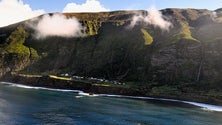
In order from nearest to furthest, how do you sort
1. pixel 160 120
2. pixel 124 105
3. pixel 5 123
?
pixel 5 123
pixel 160 120
pixel 124 105

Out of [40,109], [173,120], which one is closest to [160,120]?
[173,120]

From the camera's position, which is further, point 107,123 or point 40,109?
point 40,109

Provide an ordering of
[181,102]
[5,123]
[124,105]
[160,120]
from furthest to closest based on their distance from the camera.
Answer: [181,102], [124,105], [160,120], [5,123]

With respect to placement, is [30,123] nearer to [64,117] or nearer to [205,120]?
[64,117]

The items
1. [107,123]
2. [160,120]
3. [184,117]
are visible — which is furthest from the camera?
[184,117]

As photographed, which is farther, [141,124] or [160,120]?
[160,120]

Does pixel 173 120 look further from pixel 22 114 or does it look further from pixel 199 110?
pixel 22 114

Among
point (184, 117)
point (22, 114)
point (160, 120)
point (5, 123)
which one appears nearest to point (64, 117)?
point (22, 114)

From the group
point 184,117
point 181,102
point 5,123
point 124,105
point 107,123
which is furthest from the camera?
point 181,102
